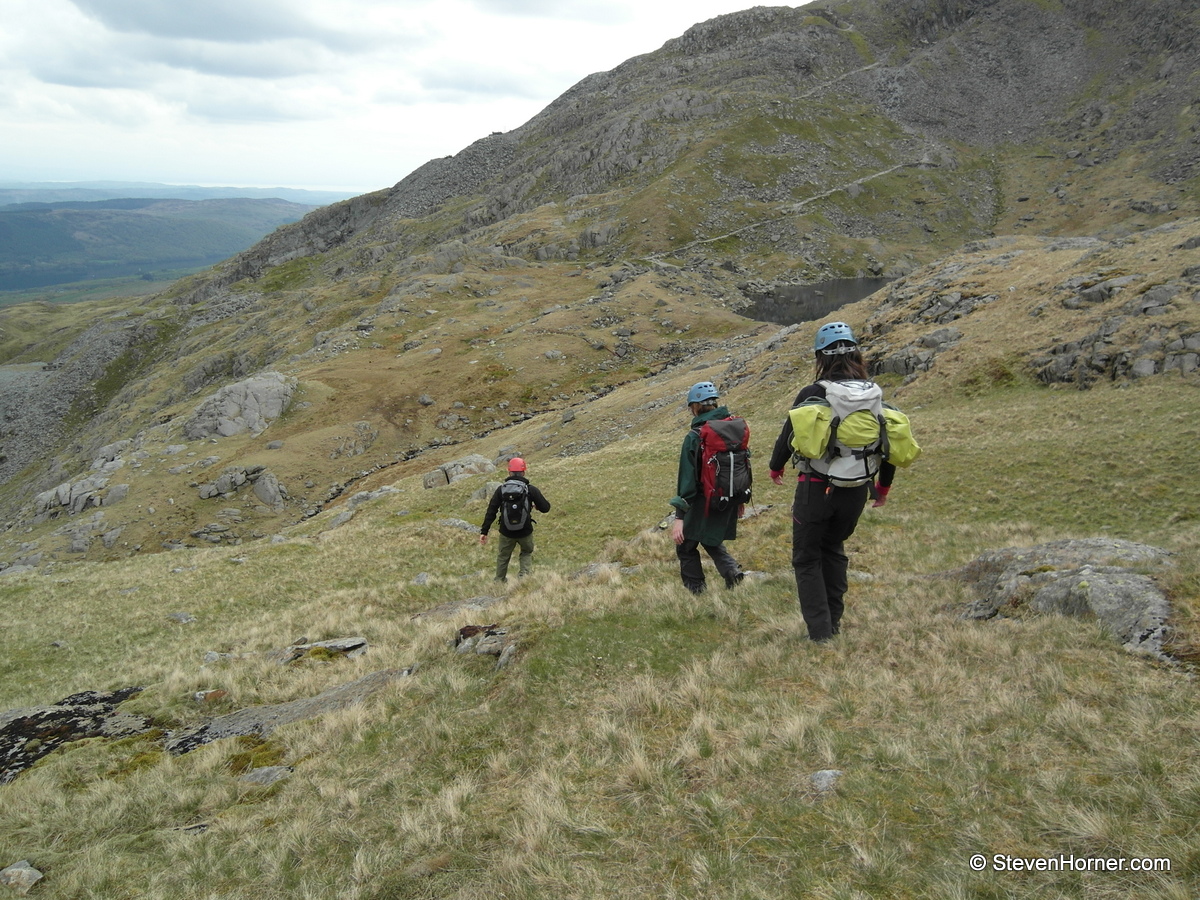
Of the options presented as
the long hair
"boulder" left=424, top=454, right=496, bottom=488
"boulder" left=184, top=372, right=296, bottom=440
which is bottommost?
"boulder" left=184, top=372, right=296, bottom=440

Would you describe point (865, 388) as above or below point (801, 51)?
below

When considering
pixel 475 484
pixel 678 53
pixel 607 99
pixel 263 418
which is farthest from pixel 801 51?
pixel 475 484

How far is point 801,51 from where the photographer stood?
17088cm

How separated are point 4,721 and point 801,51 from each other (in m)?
206

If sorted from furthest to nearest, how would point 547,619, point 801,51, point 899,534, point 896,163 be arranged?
point 801,51 < point 896,163 < point 899,534 < point 547,619

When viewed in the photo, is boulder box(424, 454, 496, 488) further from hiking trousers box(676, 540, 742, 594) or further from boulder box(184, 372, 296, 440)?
boulder box(184, 372, 296, 440)

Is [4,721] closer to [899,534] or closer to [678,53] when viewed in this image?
[899,534]

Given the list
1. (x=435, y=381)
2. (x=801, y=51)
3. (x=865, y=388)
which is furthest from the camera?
(x=801, y=51)

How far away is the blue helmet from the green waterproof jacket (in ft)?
7.01

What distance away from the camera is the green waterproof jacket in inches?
386

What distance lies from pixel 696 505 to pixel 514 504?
6.53 metres

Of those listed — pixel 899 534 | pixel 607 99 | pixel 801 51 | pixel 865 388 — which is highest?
pixel 801 51

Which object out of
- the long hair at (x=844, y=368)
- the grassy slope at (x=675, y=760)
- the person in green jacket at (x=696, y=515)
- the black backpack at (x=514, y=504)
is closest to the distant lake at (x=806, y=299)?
the black backpack at (x=514, y=504)

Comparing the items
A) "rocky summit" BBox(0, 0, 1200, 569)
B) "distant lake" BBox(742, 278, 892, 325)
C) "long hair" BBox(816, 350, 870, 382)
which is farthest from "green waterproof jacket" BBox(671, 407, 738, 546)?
"distant lake" BBox(742, 278, 892, 325)
